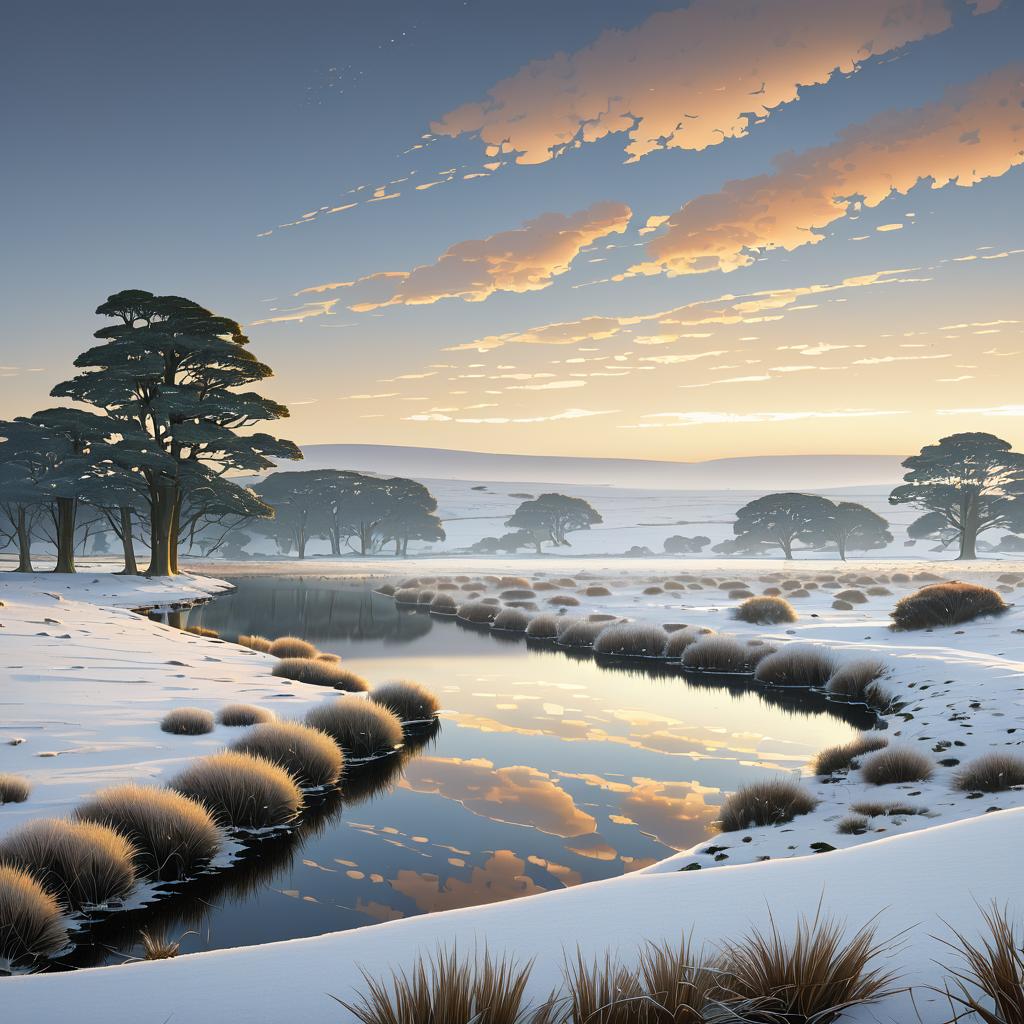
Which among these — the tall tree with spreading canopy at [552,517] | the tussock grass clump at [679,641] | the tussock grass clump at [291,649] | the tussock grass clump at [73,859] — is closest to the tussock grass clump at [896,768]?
the tussock grass clump at [73,859]

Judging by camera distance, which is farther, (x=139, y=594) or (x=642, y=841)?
(x=139, y=594)

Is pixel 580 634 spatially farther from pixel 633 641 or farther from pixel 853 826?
pixel 853 826

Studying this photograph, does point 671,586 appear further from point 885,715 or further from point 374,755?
point 374,755

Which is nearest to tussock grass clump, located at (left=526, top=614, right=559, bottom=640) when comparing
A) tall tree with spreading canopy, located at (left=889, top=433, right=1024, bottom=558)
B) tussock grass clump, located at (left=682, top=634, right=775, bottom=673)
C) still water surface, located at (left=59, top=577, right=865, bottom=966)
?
still water surface, located at (left=59, top=577, right=865, bottom=966)

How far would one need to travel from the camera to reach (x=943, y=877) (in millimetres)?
3730

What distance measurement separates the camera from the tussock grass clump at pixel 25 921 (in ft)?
16.3

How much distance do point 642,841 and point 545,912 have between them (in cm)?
478

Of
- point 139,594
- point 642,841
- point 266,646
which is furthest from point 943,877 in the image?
point 139,594

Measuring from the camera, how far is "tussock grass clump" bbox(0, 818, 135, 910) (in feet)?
19.0

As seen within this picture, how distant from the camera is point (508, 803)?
9523 millimetres

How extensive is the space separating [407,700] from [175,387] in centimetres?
2467

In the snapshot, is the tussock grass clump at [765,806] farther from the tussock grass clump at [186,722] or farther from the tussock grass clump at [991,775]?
the tussock grass clump at [186,722]

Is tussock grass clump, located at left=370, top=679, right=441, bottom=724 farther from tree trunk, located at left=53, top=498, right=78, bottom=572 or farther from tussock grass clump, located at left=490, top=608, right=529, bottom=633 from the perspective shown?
tree trunk, located at left=53, top=498, right=78, bottom=572

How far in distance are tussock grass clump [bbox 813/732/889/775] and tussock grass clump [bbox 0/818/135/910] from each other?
25.5 feet
